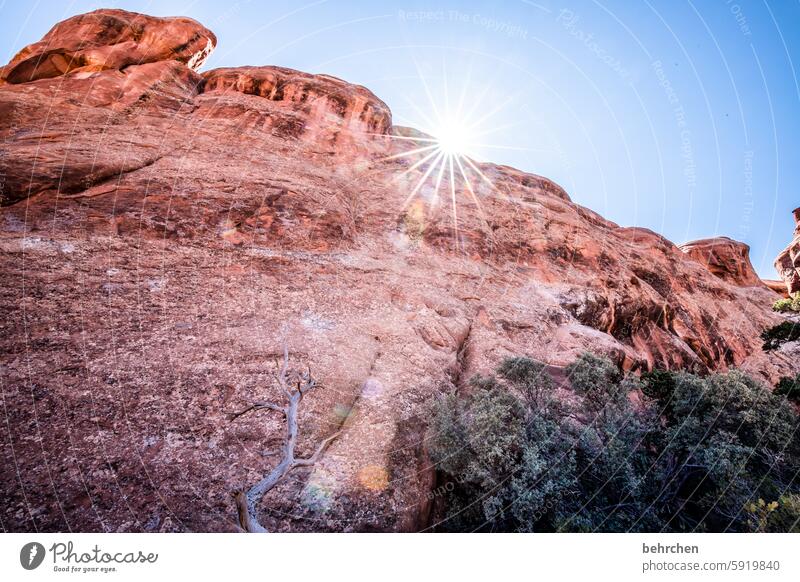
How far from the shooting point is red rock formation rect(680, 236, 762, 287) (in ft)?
132

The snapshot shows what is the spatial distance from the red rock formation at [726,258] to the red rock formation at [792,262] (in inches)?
90.4

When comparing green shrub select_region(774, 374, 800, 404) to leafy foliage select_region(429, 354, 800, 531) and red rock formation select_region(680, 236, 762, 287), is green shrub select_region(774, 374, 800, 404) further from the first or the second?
red rock formation select_region(680, 236, 762, 287)

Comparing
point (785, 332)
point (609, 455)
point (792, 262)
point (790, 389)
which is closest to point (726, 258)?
point (792, 262)

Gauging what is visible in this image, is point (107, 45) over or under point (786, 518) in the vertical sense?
over

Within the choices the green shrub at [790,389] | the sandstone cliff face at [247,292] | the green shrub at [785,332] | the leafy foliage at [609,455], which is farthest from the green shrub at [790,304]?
the sandstone cliff face at [247,292]

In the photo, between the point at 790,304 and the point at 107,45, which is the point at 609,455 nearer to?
the point at 790,304

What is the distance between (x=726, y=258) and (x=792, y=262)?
564 centimetres

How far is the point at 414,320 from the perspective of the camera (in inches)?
636

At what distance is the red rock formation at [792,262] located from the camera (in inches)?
1373

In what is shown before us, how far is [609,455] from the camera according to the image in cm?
1008

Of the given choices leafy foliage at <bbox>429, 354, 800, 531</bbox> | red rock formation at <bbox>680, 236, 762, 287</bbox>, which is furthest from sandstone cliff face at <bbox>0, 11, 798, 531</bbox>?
red rock formation at <bbox>680, 236, 762, 287</bbox>

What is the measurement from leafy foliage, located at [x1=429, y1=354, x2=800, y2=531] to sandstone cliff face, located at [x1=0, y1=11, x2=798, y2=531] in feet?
5.36
